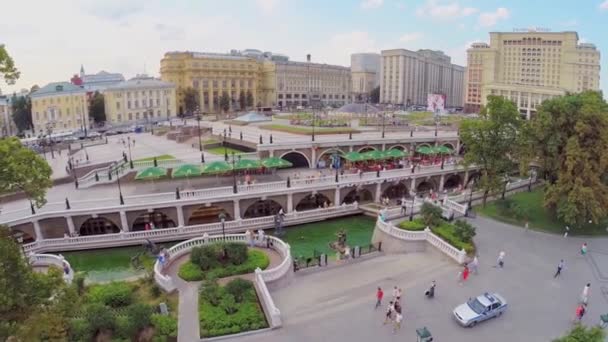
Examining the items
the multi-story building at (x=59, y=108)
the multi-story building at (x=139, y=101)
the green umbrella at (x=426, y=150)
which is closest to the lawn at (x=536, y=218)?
the green umbrella at (x=426, y=150)

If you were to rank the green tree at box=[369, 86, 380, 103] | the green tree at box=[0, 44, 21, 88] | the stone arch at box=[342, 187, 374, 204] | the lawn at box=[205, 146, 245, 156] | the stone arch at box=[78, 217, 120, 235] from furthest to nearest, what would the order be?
the green tree at box=[369, 86, 380, 103] < the lawn at box=[205, 146, 245, 156] < the stone arch at box=[342, 187, 374, 204] < the stone arch at box=[78, 217, 120, 235] < the green tree at box=[0, 44, 21, 88]

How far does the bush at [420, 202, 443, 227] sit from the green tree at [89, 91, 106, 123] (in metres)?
85.7

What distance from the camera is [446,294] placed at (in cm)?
2112

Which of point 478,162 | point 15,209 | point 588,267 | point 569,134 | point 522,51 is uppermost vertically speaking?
point 522,51

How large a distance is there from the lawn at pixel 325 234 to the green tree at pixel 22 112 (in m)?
72.1

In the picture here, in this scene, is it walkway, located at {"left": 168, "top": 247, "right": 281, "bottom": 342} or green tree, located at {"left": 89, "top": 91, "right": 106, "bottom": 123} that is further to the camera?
green tree, located at {"left": 89, "top": 91, "right": 106, "bottom": 123}

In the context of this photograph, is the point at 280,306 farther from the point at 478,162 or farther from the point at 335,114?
the point at 335,114

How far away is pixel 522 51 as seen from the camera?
477 feet

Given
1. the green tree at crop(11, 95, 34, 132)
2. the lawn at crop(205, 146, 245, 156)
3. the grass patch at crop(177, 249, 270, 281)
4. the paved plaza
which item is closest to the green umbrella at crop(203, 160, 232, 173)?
the lawn at crop(205, 146, 245, 156)

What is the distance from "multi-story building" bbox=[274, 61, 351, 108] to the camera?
139 meters

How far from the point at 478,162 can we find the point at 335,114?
149 ft

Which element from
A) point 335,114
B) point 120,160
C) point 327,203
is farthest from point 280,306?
point 335,114

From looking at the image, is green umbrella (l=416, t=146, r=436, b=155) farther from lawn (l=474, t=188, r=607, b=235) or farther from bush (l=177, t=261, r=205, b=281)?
bush (l=177, t=261, r=205, b=281)

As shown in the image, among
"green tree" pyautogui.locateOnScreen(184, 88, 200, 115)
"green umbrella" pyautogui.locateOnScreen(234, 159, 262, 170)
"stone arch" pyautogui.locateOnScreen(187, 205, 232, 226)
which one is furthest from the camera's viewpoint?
"green tree" pyautogui.locateOnScreen(184, 88, 200, 115)
